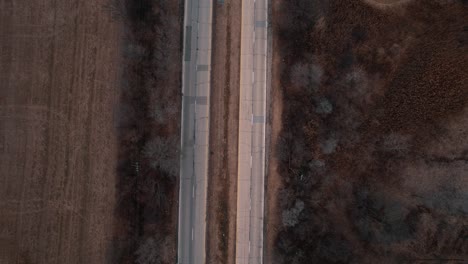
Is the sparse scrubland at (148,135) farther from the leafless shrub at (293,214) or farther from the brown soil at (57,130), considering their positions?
the leafless shrub at (293,214)

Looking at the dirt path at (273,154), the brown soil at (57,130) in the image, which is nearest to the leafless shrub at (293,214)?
the dirt path at (273,154)

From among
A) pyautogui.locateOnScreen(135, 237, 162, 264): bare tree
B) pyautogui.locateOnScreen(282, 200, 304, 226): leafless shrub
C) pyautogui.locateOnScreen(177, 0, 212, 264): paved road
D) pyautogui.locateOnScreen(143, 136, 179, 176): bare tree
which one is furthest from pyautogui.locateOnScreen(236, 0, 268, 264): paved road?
pyautogui.locateOnScreen(135, 237, 162, 264): bare tree

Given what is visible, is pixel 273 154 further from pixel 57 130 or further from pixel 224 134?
pixel 57 130

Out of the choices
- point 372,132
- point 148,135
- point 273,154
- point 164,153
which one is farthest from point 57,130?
point 372,132

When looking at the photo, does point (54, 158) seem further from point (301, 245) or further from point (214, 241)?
point (301, 245)

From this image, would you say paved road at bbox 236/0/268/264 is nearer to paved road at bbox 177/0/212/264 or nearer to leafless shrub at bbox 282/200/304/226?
leafless shrub at bbox 282/200/304/226

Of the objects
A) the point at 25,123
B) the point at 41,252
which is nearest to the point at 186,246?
the point at 41,252
